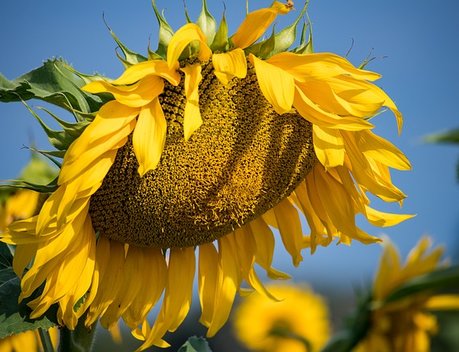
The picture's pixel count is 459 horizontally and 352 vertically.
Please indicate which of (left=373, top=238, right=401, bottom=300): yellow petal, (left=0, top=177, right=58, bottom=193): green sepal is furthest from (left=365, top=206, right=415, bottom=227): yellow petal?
(left=0, top=177, right=58, bottom=193): green sepal

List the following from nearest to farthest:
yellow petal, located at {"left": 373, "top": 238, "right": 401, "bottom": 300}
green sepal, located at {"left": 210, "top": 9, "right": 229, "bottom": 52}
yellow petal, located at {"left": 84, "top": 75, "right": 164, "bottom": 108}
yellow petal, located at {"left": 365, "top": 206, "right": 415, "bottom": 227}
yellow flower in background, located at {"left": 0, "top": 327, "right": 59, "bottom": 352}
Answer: yellow petal, located at {"left": 373, "top": 238, "right": 401, "bottom": 300}
yellow petal, located at {"left": 84, "top": 75, "right": 164, "bottom": 108}
green sepal, located at {"left": 210, "top": 9, "right": 229, "bottom": 52}
yellow petal, located at {"left": 365, "top": 206, "right": 415, "bottom": 227}
yellow flower in background, located at {"left": 0, "top": 327, "right": 59, "bottom": 352}

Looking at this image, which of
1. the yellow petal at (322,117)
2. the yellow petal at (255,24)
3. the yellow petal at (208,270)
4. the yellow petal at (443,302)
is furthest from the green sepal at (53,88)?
the yellow petal at (443,302)

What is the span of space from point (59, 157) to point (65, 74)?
0.68 ft

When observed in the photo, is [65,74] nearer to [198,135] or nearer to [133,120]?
[133,120]

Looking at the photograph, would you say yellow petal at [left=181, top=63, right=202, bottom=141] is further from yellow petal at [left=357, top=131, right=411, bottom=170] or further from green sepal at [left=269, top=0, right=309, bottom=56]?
yellow petal at [left=357, top=131, right=411, bottom=170]

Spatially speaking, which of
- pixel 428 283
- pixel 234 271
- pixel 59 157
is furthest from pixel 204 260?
pixel 428 283

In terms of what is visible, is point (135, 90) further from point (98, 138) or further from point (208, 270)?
point (208, 270)

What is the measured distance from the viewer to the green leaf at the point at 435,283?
697 mm

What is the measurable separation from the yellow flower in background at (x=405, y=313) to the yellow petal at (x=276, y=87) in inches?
17.4

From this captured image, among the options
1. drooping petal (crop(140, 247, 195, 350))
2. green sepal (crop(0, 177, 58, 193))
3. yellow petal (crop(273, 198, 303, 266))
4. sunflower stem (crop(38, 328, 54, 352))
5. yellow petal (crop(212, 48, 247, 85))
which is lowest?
sunflower stem (crop(38, 328, 54, 352))

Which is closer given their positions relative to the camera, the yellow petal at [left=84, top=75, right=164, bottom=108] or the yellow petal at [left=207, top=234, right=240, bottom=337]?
the yellow petal at [left=84, top=75, right=164, bottom=108]

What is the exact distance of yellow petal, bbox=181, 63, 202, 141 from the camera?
1.57 metres

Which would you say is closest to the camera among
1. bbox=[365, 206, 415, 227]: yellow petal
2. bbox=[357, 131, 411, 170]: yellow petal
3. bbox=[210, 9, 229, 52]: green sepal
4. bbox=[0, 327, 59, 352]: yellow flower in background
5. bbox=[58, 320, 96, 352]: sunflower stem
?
bbox=[210, 9, 229, 52]: green sepal

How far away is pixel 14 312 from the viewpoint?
1.79 meters
